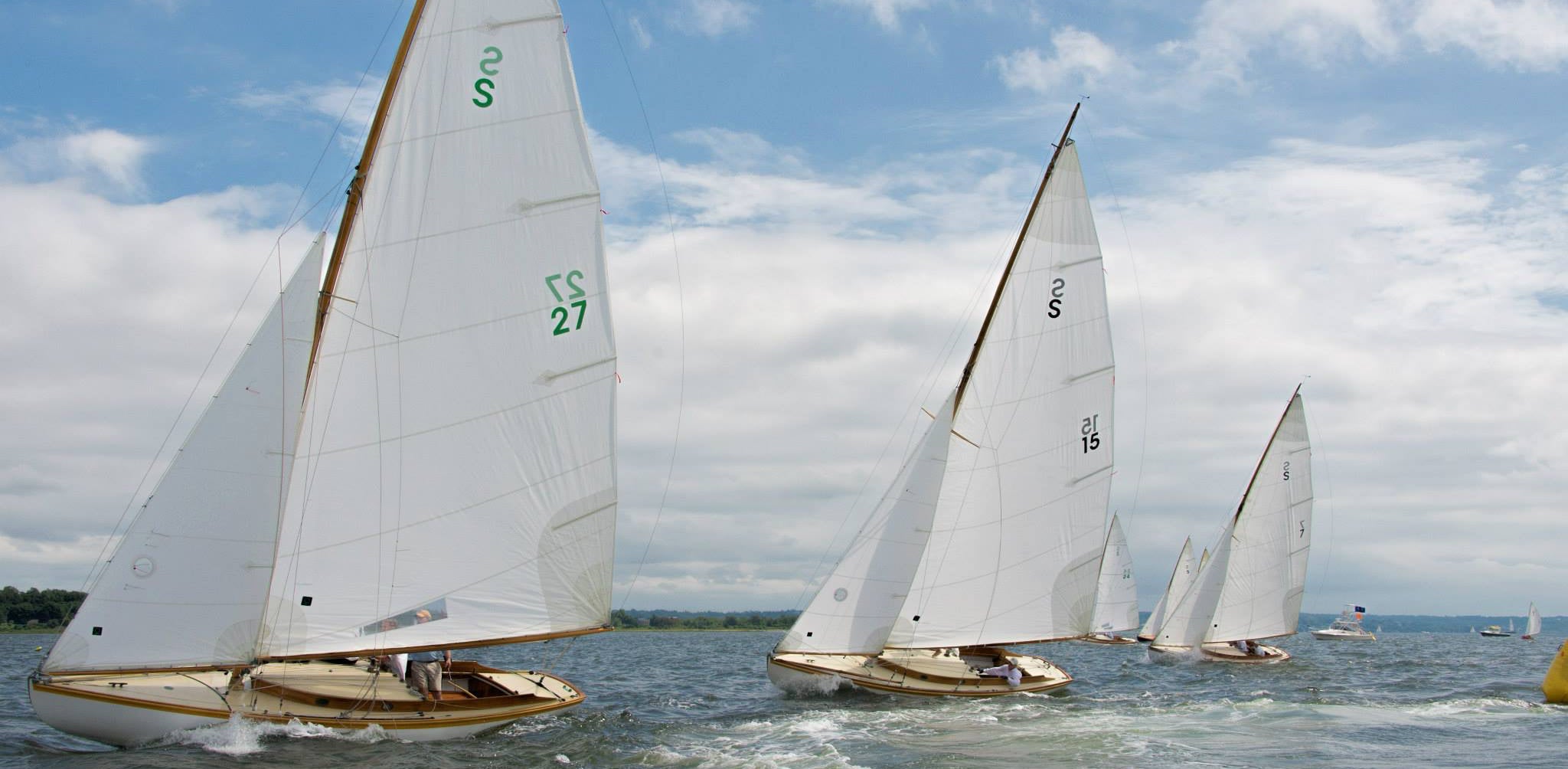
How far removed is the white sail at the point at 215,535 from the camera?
671 inches

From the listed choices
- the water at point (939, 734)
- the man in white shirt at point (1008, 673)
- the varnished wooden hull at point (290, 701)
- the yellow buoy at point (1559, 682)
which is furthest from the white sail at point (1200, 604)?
the varnished wooden hull at point (290, 701)

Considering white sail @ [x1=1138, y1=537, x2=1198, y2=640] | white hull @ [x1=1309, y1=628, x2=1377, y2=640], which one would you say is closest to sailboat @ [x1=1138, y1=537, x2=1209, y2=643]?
white sail @ [x1=1138, y1=537, x2=1198, y2=640]

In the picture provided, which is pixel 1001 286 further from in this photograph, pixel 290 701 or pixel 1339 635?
pixel 1339 635

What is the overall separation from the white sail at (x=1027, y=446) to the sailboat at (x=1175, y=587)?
29.2 m

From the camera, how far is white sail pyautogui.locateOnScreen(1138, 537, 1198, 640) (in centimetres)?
6275

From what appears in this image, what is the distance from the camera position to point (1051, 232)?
1194 inches

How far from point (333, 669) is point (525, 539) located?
15.0 feet

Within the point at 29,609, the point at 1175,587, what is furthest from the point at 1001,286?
the point at 29,609

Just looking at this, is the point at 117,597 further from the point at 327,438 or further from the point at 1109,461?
the point at 1109,461

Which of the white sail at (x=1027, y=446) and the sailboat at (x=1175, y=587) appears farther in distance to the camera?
the sailboat at (x=1175, y=587)

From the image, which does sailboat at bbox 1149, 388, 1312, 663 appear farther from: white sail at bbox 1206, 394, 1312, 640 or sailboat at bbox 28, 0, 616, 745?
sailboat at bbox 28, 0, 616, 745

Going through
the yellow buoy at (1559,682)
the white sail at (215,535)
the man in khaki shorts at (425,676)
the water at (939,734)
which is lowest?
the water at (939,734)

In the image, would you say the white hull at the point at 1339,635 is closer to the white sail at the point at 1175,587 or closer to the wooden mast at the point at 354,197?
the white sail at the point at 1175,587

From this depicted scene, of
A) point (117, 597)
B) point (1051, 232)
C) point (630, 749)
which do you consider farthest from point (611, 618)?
point (1051, 232)
